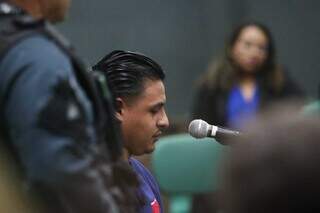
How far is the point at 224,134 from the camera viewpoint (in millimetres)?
3254

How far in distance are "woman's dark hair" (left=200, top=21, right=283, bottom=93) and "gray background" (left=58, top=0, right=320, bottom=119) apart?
123cm

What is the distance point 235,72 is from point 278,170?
5.10 metres

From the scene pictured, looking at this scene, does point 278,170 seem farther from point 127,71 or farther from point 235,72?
point 235,72

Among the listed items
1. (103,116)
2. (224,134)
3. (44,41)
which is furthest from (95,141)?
(224,134)

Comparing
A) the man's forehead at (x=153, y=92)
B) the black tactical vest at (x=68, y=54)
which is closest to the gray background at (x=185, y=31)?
the man's forehead at (x=153, y=92)

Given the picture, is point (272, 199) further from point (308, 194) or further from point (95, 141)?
point (95, 141)

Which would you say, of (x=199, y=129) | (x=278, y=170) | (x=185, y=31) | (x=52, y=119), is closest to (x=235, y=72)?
(x=185, y=31)

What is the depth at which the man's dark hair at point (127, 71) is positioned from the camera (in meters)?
3.59

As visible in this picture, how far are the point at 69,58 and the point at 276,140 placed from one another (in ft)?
3.00

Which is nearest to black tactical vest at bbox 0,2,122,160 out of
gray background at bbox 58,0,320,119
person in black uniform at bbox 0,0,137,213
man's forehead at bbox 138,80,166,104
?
person in black uniform at bbox 0,0,137,213

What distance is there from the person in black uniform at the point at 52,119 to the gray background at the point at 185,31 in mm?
5423

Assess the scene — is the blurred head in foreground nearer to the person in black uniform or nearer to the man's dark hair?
the person in black uniform

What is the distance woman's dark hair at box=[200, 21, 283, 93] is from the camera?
6.93m

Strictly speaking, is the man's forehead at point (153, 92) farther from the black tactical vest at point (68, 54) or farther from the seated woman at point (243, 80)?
the seated woman at point (243, 80)
